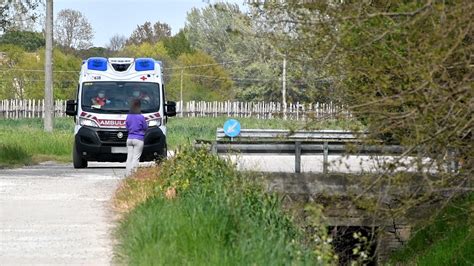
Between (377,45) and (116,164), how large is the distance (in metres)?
20.2

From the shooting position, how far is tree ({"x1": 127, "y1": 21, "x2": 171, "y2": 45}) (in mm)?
144750

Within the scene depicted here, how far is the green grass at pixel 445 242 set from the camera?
18.7m

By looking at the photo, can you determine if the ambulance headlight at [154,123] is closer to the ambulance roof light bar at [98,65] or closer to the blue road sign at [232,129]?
the ambulance roof light bar at [98,65]

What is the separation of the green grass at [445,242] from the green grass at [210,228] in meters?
3.84

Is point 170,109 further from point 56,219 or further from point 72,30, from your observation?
point 72,30

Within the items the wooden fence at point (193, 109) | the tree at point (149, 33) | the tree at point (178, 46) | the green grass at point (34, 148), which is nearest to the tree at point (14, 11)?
the green grass at point (34, 148)

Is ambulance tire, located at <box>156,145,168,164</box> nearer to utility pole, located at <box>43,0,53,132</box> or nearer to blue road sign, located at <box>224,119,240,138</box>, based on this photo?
blue road sign, located at <box>224,119,240,138</box>

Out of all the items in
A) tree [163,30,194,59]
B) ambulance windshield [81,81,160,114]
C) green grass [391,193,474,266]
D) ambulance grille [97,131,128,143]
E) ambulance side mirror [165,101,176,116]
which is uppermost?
tree [163,30,194,59]

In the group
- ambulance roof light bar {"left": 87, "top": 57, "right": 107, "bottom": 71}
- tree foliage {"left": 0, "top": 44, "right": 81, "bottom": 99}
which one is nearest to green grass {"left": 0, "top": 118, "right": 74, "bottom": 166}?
ambulance roof light bar {"left": 87, "top": 57, "right": 107, "bottom": 71}

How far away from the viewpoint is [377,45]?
43.5ft

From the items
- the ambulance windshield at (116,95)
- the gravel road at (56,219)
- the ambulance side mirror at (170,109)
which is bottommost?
the gravel road at (56,219)

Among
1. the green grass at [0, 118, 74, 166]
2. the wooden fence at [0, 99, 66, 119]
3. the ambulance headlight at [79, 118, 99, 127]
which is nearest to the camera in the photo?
the ambulance headlight at [79, 118, 99, 127]

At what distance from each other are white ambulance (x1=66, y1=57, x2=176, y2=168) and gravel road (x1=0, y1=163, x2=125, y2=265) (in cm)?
352

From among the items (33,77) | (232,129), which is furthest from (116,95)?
(33,77)
